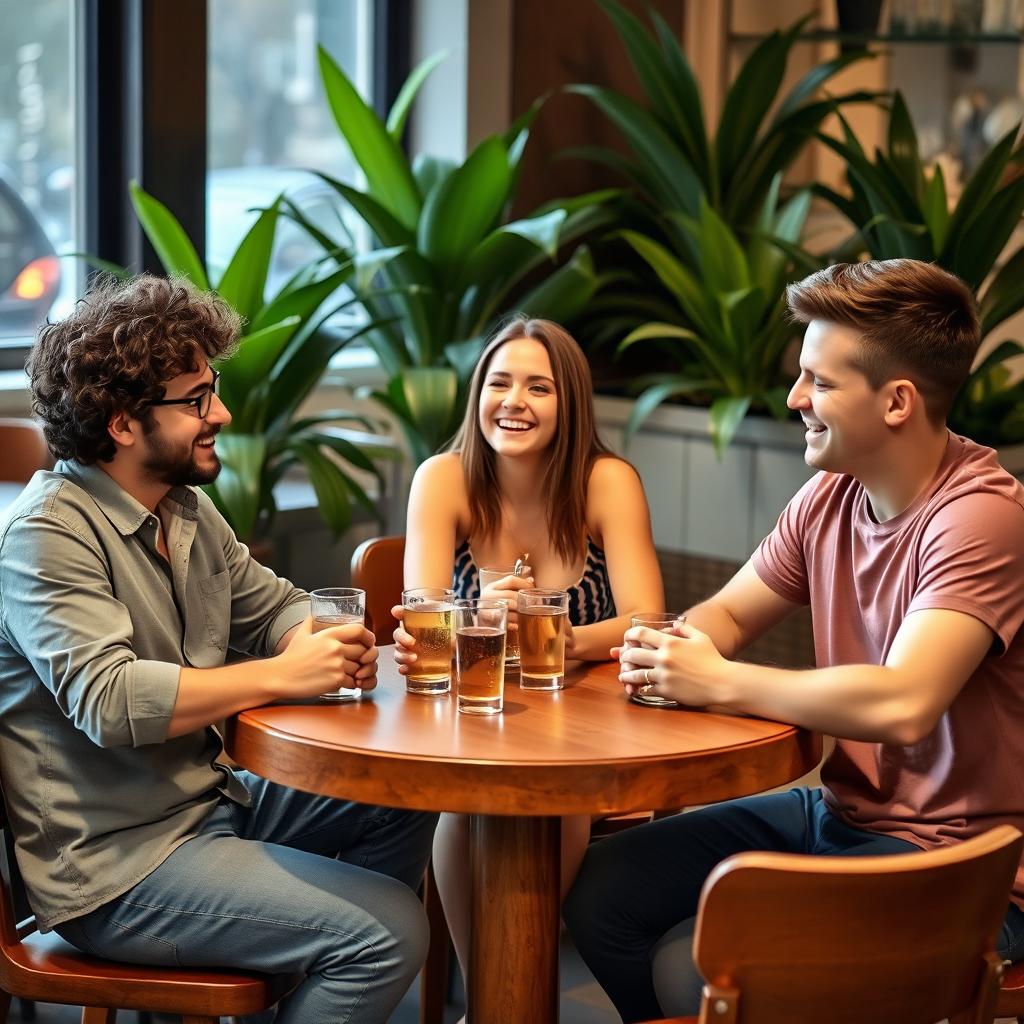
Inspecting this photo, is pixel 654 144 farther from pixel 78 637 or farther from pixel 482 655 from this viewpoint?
Answer: pixel 78 637

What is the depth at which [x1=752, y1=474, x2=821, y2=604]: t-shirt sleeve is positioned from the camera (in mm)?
2105

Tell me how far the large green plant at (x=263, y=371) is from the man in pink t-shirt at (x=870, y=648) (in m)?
1.59

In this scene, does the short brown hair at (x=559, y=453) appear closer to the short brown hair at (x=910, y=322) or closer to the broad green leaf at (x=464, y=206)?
the short brown hair at (x=910, y=322)

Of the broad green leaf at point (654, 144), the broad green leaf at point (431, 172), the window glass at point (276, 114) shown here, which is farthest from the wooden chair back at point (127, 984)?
the broad green leaf at point (654, 144)

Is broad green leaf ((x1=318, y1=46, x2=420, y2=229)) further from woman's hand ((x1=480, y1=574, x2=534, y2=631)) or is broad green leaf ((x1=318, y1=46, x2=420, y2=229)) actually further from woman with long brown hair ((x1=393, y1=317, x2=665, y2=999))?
woman's hand ((x1=480, y1=574, x2=534, y2=631))

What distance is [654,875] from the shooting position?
6.64 ft

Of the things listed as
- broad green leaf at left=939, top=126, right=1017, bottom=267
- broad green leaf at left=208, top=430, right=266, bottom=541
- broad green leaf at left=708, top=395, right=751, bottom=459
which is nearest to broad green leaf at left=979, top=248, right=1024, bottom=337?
broad green leaf at left=939, top=126, right=1017, bottom=267

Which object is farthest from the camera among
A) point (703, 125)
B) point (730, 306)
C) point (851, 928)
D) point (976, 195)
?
point (703, 125)

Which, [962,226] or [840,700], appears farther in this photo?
[962,226]

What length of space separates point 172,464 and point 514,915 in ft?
2.37

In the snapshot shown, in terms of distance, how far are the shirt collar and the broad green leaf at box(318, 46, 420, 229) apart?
2.16 m

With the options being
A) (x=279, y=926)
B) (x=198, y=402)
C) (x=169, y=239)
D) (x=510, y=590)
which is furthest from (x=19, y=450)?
(x=279, y=926)

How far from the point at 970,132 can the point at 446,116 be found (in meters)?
1.73

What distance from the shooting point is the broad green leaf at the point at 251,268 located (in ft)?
11.5
